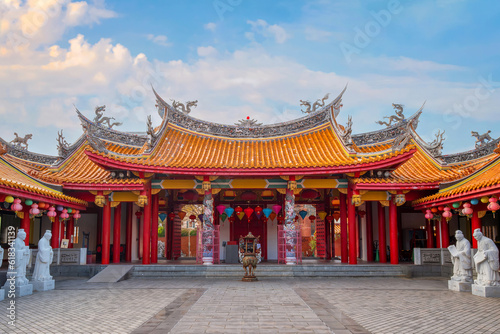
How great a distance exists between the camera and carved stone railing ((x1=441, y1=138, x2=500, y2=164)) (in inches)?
726

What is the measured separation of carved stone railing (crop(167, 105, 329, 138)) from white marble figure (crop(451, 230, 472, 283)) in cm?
879

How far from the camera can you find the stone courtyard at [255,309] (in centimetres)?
700

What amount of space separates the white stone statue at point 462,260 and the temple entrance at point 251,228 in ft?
34.3

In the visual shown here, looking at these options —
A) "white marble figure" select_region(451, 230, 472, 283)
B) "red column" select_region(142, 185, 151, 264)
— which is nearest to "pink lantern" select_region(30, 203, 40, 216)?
"red column" select_region(142, 185, 151, 264)

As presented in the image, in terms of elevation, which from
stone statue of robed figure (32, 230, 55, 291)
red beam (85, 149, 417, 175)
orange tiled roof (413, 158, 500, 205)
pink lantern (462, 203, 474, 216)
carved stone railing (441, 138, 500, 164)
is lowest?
stone statue of robed figure (32, 230, 55, 291)

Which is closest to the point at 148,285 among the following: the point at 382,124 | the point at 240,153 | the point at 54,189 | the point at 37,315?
the point at 37,315

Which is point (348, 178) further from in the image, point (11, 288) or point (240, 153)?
point (11, 288)

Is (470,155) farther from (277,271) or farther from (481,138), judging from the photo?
(277,271)

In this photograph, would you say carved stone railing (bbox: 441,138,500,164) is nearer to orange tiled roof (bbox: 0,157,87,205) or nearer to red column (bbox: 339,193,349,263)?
red column (bbox: 339,193,349,263)

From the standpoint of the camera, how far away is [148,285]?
12.6 metres

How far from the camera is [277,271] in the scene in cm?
1491

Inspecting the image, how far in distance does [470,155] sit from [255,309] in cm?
1447

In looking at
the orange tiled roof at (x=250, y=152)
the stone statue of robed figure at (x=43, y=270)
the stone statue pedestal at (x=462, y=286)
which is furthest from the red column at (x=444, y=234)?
the stone statue of robed figure at (x=43, y=270)

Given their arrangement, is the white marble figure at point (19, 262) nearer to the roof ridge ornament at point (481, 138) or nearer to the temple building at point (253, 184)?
the temple building at point (253, 184)
